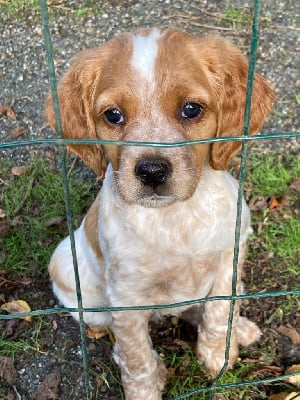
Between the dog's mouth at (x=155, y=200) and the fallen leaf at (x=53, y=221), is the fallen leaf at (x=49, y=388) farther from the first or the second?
the dog's mouth at (x=155, y=200)

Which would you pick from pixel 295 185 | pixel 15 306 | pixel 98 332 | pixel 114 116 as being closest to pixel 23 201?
pixel 15 306

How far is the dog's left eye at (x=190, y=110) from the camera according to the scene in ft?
9.52

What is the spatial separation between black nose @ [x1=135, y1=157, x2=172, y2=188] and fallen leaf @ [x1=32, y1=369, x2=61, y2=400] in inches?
62.9

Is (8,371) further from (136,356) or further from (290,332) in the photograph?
(290,332)

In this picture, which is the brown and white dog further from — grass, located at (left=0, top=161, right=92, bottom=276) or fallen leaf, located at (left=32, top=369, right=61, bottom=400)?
grass, located at (left=0, top=161, right=92, bottom=276)

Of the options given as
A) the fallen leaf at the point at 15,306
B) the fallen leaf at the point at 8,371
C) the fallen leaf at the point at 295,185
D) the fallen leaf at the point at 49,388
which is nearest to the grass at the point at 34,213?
the fallen leaf at the point at 15,306

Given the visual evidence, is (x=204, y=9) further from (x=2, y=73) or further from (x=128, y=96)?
(x=128, y=96)

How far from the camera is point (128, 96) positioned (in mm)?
2863

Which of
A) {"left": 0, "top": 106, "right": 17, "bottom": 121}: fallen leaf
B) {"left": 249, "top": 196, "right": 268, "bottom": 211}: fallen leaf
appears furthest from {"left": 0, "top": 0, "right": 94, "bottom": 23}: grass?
{"left": 249, "top": 196, "right": 268, "bottom": 211}: fallen leaf

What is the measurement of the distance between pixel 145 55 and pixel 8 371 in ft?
6.84

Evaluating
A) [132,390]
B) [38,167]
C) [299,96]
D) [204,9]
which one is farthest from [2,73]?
[132,390]

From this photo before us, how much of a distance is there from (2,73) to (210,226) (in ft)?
11.6

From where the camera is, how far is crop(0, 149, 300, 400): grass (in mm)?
3836

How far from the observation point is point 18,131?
5523 millimetres
